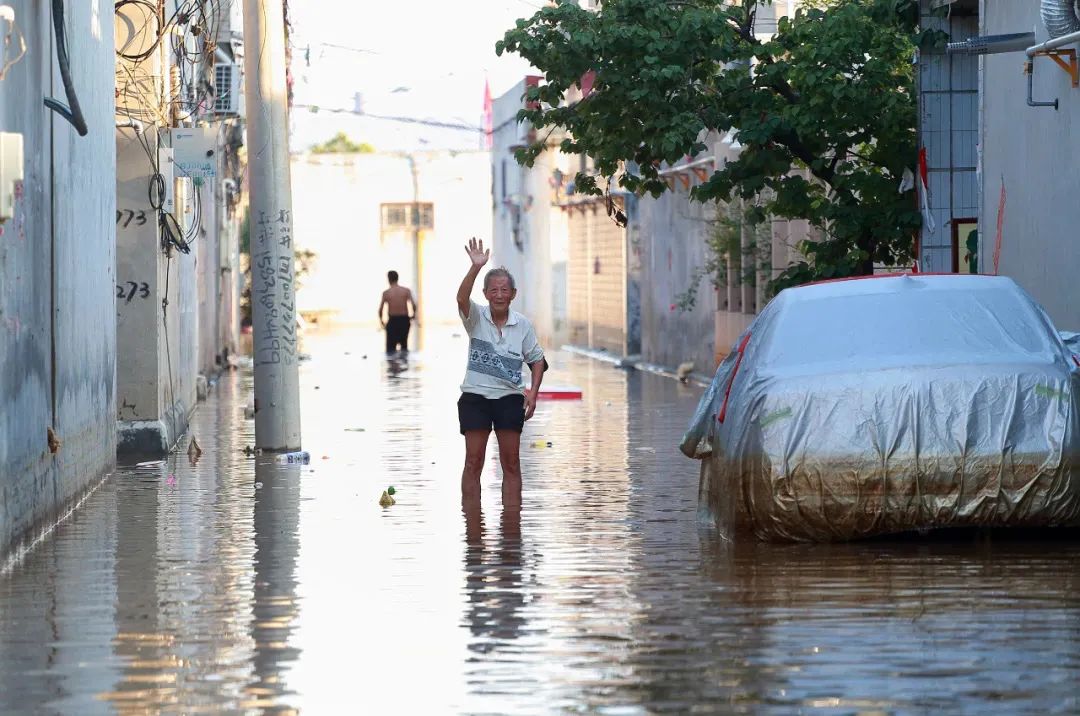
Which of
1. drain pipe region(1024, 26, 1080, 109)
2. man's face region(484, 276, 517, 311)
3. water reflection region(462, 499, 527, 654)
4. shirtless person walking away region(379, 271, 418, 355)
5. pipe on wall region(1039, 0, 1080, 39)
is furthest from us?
shirtless person walking away region(379, 271, 418, 355)

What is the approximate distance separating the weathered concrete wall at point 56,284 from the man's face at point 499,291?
263cm

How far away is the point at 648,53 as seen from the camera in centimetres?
1828

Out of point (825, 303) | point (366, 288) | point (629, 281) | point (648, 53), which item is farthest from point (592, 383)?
point (366, 288)

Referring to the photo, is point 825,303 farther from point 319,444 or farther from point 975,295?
point 319,444

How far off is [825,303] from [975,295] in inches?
32.1

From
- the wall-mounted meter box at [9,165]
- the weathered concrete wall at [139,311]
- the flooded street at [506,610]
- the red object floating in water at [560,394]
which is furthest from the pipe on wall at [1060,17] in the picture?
the red object floating in water at [560,394]

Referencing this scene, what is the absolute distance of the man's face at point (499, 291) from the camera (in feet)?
38.5

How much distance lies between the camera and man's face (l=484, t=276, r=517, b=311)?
11.8 metres

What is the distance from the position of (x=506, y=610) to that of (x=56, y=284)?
4.89 m

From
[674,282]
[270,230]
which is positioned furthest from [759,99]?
[674,282]

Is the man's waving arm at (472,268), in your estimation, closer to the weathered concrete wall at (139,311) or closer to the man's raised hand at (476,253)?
the man's raised hand at (476,253)

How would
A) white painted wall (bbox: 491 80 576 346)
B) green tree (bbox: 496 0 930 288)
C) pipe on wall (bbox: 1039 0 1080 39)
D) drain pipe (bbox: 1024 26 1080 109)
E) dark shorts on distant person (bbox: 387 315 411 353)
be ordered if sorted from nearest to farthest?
drain pipe (bbox: 1024 26 1080 109) → pipe on wall (bbox: 1039 0 1080 39) → green tree (bbox: 496 0 930 288) → dark shorts on distant person (bbox: 387 315 411 353) → white painted wall (bbox: 491 80 576 346)

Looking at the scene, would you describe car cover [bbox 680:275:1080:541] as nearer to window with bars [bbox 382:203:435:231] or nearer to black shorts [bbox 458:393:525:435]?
black shorts [bbox 458:393:525:435]

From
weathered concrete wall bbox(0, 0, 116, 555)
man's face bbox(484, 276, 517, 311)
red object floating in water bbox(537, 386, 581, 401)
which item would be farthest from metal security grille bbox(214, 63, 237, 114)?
man's face bbox(484, 276, 517, 311)
